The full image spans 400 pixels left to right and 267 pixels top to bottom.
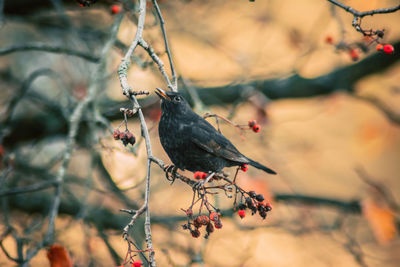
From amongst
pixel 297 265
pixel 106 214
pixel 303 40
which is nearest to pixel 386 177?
pixel 297 265

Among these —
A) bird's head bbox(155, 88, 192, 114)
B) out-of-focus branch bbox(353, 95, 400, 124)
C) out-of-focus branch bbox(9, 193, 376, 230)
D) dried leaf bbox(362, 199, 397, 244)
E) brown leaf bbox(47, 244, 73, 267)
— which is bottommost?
brown leaf bbox(47, 244, 73, 267)

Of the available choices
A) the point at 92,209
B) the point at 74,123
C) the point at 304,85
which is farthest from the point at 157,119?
the point at 304,85

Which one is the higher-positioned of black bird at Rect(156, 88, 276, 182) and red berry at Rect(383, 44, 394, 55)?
red berry at Rect(383, 44, 394, 55)

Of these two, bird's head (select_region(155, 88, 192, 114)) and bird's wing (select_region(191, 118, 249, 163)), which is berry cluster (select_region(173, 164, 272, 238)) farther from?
bird's head (select_region(155, 88, 192, 114))

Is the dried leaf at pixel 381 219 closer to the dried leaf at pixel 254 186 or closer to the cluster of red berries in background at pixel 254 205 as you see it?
the dried leaf at pixel 254 186

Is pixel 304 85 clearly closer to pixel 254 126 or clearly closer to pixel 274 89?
pixel 274 89

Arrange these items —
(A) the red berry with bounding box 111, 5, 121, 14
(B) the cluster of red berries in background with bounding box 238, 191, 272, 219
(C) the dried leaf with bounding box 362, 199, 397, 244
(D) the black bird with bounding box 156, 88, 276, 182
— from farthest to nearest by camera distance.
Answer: (C) the dried leaf with bounding box 362, 199, 397, 244 < (A) the red berry with bounding box 111, 5, 121, 14 < (D) the black bird with bounding box 156, 88, 276, 182 < (B) the cluster of red berries in background with bounding box 238, 191, 272, 219

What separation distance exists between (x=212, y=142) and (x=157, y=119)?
73.8 inches

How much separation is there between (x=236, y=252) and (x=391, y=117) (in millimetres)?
2716

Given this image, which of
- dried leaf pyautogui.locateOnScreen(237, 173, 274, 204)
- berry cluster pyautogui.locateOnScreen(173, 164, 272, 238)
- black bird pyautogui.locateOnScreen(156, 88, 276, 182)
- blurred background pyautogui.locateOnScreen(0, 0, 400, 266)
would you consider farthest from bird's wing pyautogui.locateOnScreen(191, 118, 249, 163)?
dried leaf pyautogui.locateOnScreen(237, 173, 274, 204)

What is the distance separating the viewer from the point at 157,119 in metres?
4.84

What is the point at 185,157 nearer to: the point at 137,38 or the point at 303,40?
the point at 137,38

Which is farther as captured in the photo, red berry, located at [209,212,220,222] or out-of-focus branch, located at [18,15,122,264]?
out-of-focus branch, located at [18,15,122,264]

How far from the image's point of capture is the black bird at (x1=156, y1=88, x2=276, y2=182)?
292 cm
